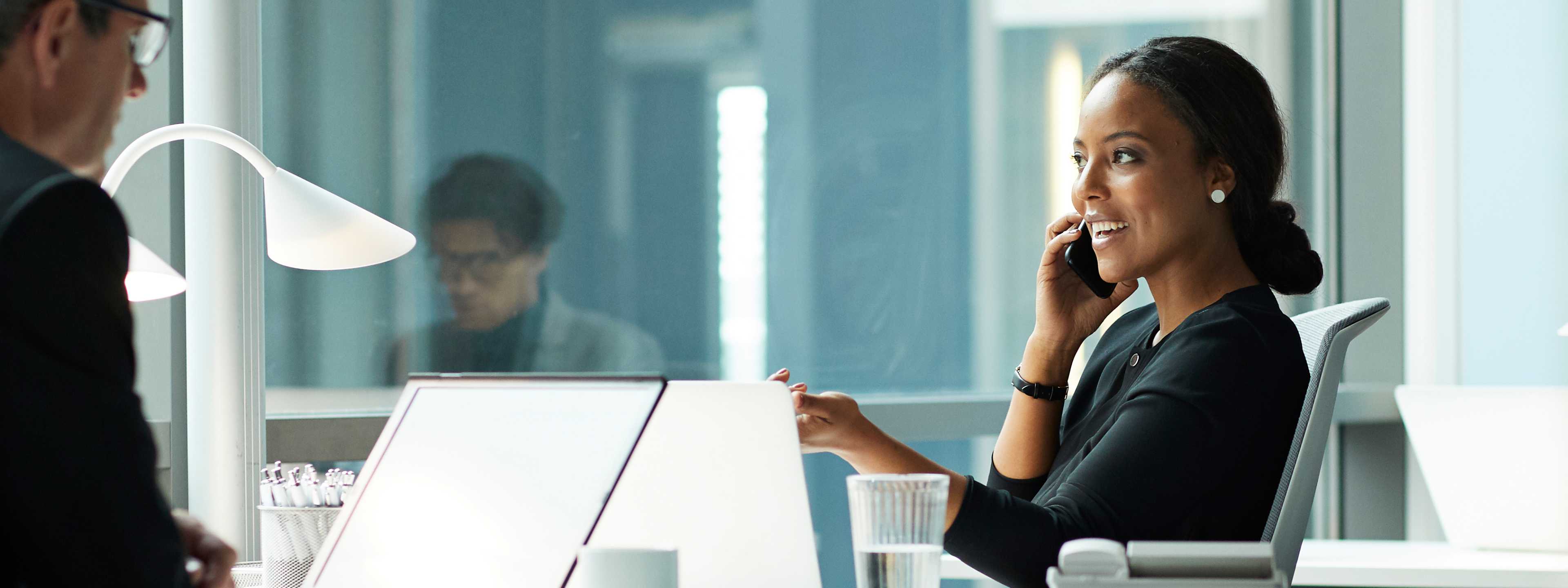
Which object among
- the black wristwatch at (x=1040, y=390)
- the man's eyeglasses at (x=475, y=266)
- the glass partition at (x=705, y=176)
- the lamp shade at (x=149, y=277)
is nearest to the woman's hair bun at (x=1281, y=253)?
the black wristwatch at (x=1040, y=390)

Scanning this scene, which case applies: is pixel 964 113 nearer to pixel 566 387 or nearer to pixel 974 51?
pixel 974 51

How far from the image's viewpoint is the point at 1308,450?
4.09ft

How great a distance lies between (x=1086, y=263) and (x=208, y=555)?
4.09 ft

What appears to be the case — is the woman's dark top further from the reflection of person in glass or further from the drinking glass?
the reflection of person in glass

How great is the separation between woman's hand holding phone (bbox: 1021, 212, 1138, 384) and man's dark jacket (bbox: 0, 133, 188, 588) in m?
1.25

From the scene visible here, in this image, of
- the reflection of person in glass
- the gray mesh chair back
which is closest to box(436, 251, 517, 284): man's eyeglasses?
the reflection of person in glass

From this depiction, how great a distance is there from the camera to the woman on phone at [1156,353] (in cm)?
122

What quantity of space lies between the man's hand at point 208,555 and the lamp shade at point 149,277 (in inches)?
20.9

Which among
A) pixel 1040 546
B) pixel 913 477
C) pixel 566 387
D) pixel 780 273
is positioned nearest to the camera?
pixel 913 477

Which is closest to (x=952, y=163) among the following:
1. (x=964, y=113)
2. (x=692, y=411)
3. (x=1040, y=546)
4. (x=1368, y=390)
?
(x=964, y=113)

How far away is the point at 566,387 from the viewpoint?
0.96m

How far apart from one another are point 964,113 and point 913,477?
2.10 m

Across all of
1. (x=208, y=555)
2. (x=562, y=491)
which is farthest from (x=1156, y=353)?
(x=208, y=555)

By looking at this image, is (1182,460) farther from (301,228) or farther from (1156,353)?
(301,228)
